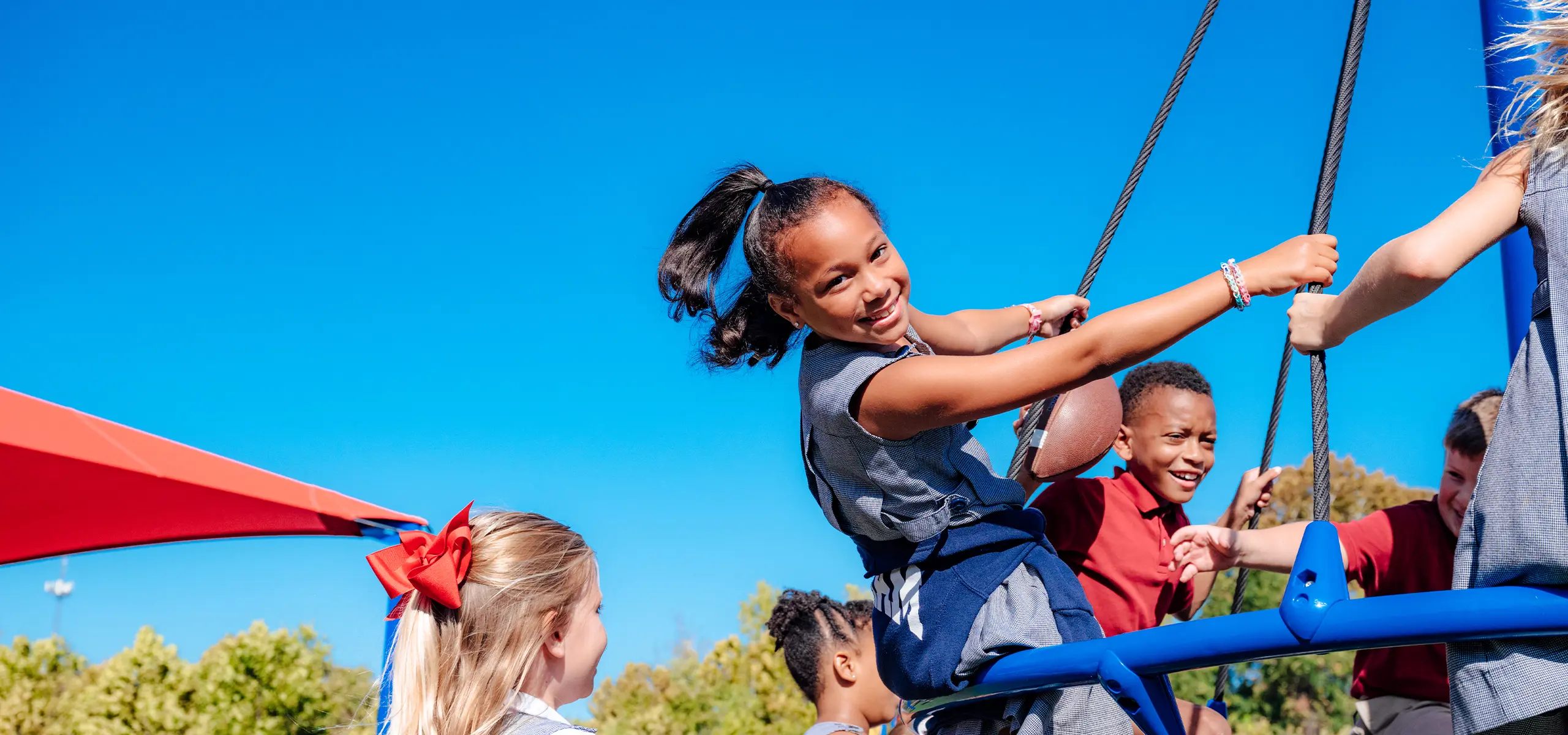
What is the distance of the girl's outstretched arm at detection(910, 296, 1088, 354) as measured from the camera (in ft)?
9.80

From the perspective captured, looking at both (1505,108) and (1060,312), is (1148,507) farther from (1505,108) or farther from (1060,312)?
(1505,108)

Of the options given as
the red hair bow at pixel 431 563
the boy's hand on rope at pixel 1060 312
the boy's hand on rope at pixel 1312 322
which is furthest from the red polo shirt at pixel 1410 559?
the red hair bow at pixel 431 563

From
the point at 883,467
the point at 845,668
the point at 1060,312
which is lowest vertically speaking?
the point at 883,467

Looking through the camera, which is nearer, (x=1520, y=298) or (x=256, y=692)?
(x=1520, y=298)

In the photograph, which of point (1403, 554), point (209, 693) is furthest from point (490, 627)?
point (209, 693)

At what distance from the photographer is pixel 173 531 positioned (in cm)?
621

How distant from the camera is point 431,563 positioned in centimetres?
243

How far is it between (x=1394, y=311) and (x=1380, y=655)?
1.69 m

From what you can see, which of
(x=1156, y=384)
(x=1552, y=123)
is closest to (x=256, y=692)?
(x=1156, y=384)

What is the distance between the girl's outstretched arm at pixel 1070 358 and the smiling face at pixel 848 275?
15 cm

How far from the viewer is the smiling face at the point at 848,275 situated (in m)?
2.41

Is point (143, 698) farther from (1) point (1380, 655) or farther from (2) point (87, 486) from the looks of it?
(1) point (1380, 655)

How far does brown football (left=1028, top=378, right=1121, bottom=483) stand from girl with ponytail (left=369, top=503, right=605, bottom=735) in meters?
1.12

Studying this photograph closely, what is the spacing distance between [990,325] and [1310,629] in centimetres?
140
